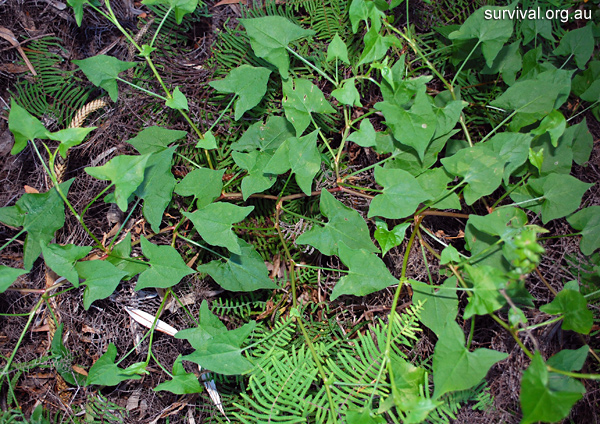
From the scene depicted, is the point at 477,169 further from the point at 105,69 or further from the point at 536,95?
the point at 105,69

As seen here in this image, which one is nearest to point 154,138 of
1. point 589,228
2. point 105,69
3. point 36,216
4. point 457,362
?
point 105,69

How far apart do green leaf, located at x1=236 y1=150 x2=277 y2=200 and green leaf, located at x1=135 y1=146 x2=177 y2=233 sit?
0.29m

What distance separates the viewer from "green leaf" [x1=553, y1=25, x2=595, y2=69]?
5.51ft

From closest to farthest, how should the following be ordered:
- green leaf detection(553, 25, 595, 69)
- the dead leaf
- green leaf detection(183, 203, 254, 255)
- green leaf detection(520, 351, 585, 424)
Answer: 1. green leaf detection(520, 351, 585, 424)
2. green leaf detection(183, 203, 254, 255)
3. green leaf detection(553, 25, 595, 69)
4. the dead leaf

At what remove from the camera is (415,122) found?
59.8 inches

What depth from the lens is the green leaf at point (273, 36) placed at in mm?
1584

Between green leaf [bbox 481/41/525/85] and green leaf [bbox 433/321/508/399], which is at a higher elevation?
green leaf [bbox 481/41/525/85]

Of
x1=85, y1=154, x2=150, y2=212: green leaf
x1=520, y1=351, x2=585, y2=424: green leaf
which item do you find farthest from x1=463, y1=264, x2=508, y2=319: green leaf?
x1=85, y1=154, x2=150, y2=212: green leaf

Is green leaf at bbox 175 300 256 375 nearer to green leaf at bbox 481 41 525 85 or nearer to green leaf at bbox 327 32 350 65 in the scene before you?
green leaf at bbox 327 32 350 65

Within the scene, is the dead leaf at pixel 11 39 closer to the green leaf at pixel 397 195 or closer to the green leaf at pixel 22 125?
the green leaf at pixel 22 125

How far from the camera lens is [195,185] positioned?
5.22 feet

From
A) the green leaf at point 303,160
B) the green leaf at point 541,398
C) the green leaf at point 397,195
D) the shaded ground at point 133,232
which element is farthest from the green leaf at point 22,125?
the green leaf at point 541,398

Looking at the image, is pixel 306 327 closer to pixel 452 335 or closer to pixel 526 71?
pixel 452 335

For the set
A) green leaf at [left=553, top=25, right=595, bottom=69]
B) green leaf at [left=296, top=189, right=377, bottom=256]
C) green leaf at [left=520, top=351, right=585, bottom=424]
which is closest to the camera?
green leaf at [left=520, top=351, right=585, bottom=424]
